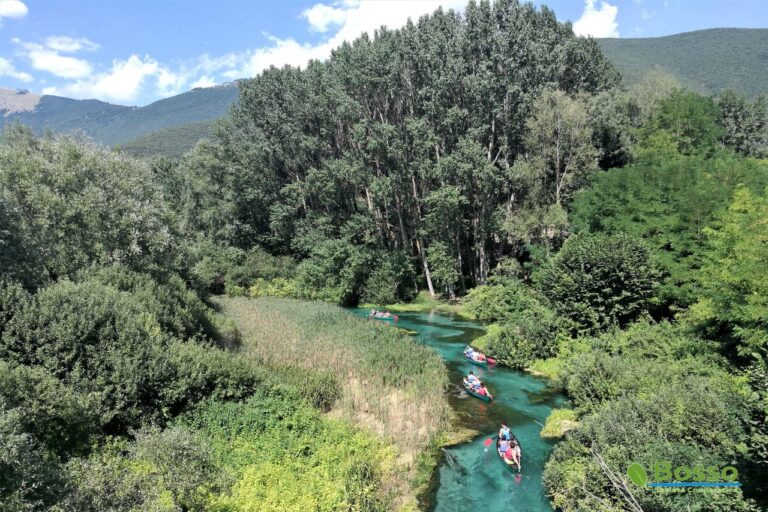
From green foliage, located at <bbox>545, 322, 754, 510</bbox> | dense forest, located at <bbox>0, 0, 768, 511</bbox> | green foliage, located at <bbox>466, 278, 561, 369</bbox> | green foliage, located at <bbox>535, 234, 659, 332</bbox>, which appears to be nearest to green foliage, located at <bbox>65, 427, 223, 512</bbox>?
dense forest, located at <bbox>0, 0, 768, 511</bbox>

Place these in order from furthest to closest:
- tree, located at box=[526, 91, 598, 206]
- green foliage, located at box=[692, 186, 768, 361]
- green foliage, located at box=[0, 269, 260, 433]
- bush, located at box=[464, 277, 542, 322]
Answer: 1. tree, located at box=[526, 91, 598, 206]
2. bush, located at box=[464, 277, 542, 322]
3. green foliage, located at box=[692, 186, 768, 361]
4. green foliage, located at box=[0, 269, 260, 433]

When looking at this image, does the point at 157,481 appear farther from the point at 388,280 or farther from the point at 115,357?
the point at 388,280

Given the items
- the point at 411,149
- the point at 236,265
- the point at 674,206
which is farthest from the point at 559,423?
the point at 236,265

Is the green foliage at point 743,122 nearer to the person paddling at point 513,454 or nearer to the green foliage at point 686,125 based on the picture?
the green foliage at point 686,125

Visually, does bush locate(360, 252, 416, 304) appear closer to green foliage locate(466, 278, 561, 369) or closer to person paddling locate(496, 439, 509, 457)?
green foliage locate(466, 278, 561, 369)

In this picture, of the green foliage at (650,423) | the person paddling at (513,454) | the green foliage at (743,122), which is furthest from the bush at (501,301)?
the green foliage at (743,122)

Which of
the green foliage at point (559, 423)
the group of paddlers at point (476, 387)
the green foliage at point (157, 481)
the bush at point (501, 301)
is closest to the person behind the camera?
the green foliage at point (157, 481)
